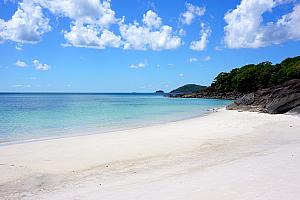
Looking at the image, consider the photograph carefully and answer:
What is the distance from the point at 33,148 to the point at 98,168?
203 inches

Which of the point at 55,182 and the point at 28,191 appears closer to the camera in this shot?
the point at 28,191

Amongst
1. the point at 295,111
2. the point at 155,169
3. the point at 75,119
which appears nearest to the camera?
the point at 155,169

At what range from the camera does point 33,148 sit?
14.0m

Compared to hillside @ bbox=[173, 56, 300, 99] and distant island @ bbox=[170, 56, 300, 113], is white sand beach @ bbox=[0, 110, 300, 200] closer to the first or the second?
distant island @ bbox=[170, 56, 300, 113]

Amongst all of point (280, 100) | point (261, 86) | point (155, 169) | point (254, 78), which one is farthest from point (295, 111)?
point (254, 78)

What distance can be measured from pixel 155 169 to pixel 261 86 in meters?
92.0

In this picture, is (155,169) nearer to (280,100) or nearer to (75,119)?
(75,119)

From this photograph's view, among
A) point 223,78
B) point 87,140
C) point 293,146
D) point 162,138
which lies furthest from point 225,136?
point 223,78

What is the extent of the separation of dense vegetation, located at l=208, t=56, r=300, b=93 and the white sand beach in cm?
7595

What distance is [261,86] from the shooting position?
95.9 meters

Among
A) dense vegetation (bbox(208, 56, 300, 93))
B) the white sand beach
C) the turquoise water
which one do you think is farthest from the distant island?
the white sand beach

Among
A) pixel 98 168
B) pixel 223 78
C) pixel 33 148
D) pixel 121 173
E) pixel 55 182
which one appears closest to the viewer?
pixel 55 182

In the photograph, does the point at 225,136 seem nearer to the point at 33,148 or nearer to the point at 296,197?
the point at 33,148

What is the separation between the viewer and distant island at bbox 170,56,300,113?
3153 cm
